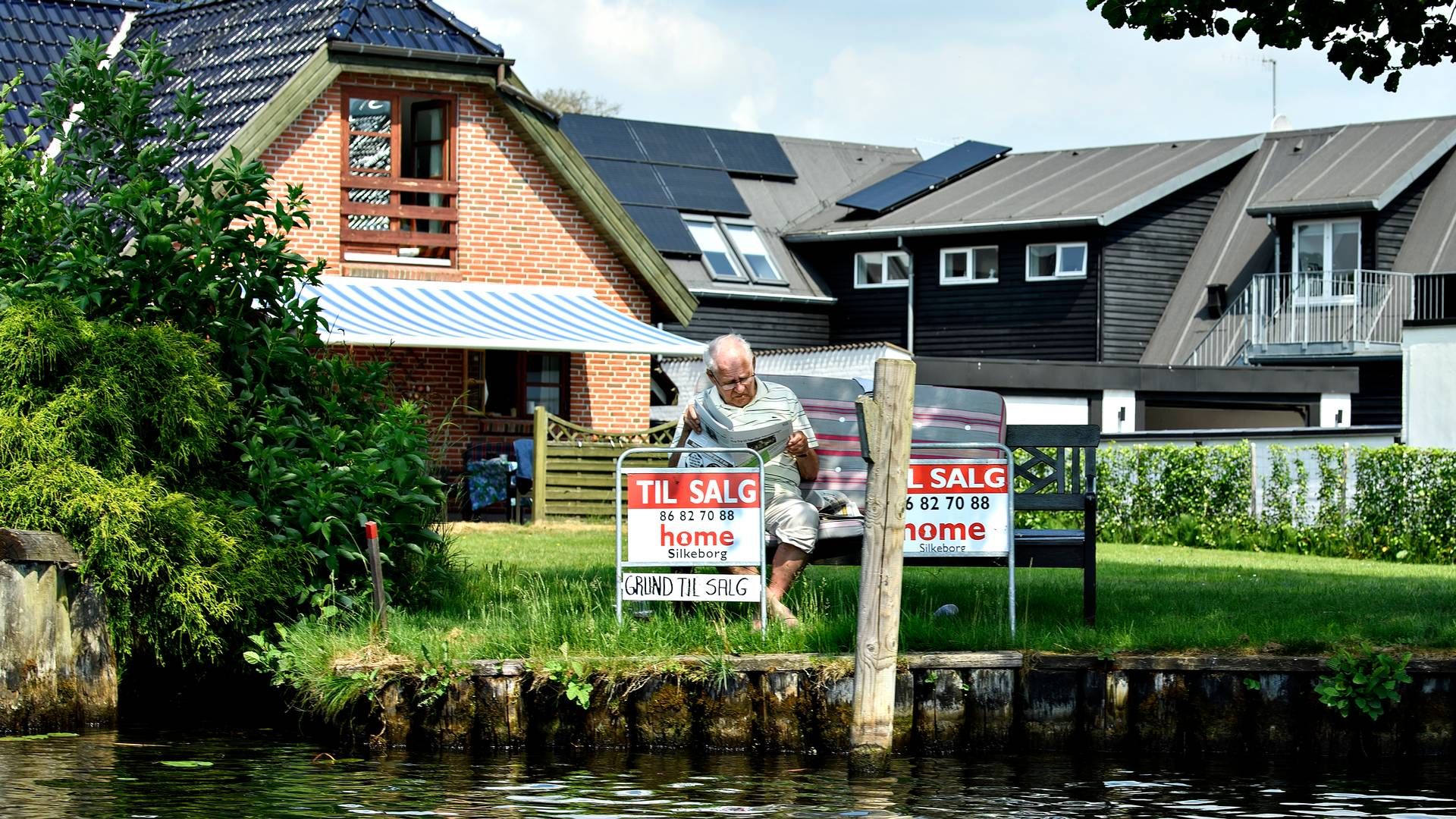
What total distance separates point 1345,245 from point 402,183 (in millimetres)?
19137

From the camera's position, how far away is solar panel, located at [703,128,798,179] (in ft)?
133

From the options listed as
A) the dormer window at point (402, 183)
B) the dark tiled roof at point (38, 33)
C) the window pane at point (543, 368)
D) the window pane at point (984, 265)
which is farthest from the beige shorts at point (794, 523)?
the window pane at point (984, 265)

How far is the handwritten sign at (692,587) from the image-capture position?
968cm

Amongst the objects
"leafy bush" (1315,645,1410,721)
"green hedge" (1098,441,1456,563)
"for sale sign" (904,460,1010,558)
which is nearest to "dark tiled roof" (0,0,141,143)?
"green hedge" (1098,441,1456,563)

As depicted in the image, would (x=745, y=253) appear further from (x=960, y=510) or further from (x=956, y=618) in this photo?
(x=960, y=510)

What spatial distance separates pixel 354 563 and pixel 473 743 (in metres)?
2.08

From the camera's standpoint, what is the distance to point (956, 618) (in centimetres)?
1038

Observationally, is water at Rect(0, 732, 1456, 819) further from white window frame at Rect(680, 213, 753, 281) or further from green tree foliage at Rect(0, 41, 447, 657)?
white window frame at Rect(680, 213, 753, 281)

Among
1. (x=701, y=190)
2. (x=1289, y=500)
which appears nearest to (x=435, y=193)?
(x=1289, y=500)

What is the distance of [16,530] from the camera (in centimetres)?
1003

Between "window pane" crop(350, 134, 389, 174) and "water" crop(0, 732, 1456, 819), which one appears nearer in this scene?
"water" crop(0, 732, 1456, 819)

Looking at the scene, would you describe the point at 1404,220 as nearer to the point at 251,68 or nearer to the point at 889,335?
the point at 889,335

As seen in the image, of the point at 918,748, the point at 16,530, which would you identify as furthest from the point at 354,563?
the point at 918,748

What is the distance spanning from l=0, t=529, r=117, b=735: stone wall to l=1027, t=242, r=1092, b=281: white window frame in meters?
28.3
